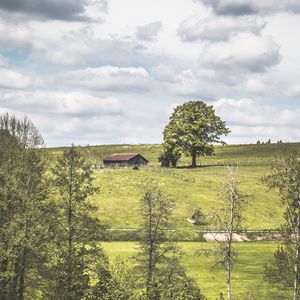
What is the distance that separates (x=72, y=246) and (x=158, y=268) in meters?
6.70

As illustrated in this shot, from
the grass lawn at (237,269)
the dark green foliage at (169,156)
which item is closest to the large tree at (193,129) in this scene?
the dark green foliage at (169,156)

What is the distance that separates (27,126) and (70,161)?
55161mm

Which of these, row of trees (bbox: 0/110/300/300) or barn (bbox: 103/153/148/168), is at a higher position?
barn (bbox: 103/153/148/168)

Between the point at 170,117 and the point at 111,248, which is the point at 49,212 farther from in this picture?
the point at 170,117

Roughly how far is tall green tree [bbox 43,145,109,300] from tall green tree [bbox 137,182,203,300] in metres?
3.20

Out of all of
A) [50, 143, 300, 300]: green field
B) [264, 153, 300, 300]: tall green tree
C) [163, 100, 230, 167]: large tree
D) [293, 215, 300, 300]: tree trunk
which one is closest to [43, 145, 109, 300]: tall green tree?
[50, 143, 300, 300]: green field

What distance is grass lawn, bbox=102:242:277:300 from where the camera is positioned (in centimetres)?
4469

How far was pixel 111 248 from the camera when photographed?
64062 millimetres

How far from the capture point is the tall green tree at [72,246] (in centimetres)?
3500

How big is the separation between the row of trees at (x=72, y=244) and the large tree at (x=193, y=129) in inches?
3367

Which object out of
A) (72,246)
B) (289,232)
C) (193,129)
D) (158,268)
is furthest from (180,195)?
(72,246)

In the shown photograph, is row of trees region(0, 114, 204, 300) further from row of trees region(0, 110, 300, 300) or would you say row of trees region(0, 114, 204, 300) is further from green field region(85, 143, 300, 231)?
green field region(85, 143, 300, 231)

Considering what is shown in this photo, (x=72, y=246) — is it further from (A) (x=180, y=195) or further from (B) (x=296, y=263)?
(A) (x=180, y=195)

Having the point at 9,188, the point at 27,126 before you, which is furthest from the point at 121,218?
the point at 9,188
